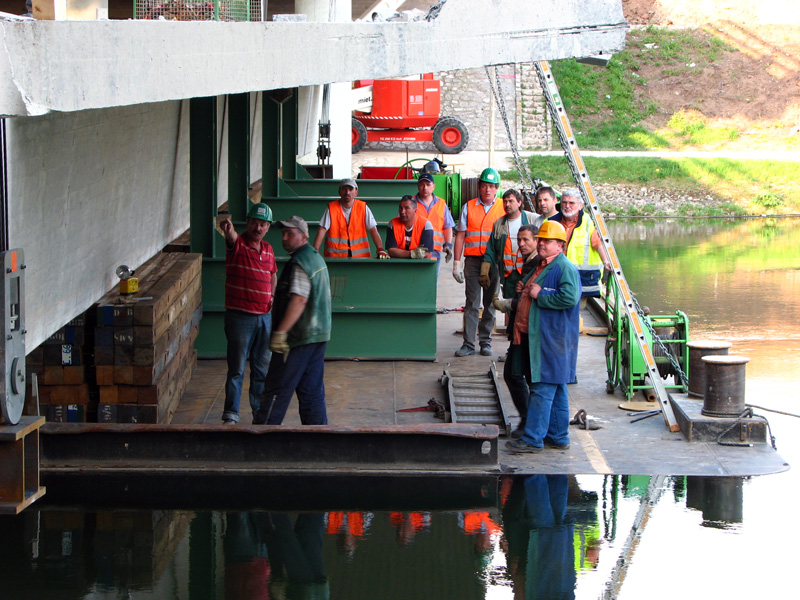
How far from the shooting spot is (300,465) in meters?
7.62

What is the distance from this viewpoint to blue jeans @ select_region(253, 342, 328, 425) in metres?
7.54

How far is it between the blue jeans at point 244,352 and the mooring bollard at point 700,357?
374 cm

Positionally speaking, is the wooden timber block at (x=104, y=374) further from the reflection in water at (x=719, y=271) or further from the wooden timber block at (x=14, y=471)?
the reflection in water at (x=719, y=271)

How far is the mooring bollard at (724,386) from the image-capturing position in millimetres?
8211

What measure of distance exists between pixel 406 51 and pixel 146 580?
359cm

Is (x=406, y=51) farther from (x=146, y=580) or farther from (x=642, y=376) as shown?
(x=642, y=376)

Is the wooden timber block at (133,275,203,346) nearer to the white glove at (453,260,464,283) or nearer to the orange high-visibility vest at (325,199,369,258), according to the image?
the orange high-visibility vest at (325,199,369,258)

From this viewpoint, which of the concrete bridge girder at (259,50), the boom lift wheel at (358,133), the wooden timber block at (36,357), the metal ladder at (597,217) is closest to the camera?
the concrete bridge girder at (259,50)

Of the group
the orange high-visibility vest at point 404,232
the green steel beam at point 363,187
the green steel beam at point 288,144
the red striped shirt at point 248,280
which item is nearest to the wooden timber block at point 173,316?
the red striped shirt at point 248,280

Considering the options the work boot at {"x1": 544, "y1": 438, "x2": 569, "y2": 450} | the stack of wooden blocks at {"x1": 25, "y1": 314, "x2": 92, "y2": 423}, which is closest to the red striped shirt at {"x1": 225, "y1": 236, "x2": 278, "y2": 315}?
the stack of wooden blocks at {"x1": 25, "y1": 314, "x2": 92, "y2": 423}

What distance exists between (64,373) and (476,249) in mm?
4845

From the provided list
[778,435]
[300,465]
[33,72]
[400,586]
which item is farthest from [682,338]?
[33,72]

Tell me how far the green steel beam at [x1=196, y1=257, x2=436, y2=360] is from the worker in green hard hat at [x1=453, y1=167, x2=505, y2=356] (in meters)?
0.43

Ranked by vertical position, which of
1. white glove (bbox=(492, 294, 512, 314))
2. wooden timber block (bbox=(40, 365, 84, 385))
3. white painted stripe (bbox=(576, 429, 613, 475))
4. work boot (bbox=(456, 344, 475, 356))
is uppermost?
white glove (bbox=(492, 294, 512, 314))
